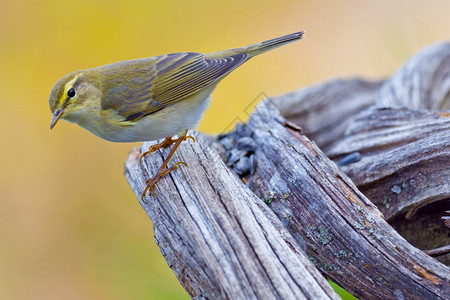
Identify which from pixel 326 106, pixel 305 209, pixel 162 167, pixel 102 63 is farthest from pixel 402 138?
pixel 102 63

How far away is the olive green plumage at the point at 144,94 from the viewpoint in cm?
296

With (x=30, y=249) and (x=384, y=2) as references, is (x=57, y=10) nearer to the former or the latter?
(x=30, y=249)

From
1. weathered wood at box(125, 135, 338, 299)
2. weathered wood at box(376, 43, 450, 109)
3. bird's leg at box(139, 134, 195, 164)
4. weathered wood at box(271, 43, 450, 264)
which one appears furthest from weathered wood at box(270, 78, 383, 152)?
weathered wood at box(125, 135, 338, 299)

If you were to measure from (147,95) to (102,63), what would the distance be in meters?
2.28

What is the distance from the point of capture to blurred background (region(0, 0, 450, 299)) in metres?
3.88

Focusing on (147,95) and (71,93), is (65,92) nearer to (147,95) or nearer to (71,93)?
Result: (71,93)

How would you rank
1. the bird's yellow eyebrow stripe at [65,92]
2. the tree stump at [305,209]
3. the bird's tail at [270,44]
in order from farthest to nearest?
1. the bird's tail at [270,44]
2. the bird's yellow eyebrow stripe at [65,92]
3. the tree stump at [305,209]

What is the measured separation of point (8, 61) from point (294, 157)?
11.8 ft

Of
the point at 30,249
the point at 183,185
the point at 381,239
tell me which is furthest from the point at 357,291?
the point at 30,249

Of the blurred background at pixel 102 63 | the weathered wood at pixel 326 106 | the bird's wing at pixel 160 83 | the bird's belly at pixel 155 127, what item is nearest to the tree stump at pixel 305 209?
the bird's belly at pixel 155 127

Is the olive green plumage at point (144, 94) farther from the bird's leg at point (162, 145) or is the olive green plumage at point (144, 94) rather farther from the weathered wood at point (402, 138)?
the weathered wood at point (402, 138)

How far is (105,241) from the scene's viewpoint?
144 inches

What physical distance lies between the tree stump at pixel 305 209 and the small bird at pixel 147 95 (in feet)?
0.67

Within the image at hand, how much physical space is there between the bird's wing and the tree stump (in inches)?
12.4
